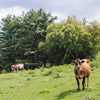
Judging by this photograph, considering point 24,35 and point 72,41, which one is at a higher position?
point 24,35

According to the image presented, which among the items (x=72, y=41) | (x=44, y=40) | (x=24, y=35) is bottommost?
(x=72, y=41)

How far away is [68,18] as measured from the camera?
3409 centimetres

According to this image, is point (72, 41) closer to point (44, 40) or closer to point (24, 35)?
point (44, 40)

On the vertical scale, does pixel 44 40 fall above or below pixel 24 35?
below

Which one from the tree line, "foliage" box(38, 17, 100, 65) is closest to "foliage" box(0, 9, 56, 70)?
→ the tree line

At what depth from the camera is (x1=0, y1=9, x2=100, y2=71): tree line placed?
30.0 metres

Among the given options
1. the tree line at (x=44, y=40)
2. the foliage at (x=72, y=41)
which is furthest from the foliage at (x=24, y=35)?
the foliage at (x=72, y=41)

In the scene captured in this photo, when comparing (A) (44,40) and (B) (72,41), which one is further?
(A) (44,40)

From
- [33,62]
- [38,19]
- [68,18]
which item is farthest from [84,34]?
[33,62]

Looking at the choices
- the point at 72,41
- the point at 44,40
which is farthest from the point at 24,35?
the point at 72,41

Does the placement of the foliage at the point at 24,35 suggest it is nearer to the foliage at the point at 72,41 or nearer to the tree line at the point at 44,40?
the tree line at the point at 44,40

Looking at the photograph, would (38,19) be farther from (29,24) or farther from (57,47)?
(57,47)

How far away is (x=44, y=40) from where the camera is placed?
40500mm

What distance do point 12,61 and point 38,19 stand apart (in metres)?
13.8
